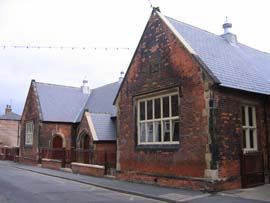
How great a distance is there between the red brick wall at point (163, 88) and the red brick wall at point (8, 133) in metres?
34.7

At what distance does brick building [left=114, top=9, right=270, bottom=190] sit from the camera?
41.3 ft

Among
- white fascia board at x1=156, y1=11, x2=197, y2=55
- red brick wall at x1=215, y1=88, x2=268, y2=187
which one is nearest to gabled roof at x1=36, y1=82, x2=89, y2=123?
white fascia board at x1=156, y1=11, x2=197, y2=55

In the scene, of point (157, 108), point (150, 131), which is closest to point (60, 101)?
point (150, 131)

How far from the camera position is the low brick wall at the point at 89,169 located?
18516mm

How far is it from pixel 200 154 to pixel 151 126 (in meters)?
3.47

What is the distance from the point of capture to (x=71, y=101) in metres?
33.9

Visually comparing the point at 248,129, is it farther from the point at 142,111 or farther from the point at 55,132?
the point at 55,132

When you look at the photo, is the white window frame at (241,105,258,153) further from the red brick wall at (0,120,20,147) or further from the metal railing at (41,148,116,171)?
the red brick wall at (0,120,20,147)

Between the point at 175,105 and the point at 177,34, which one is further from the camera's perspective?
the point at 177,34

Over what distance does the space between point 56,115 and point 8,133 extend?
66.7 ft

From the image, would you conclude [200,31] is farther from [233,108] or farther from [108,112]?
[108,112]

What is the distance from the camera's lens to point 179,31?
15375mm

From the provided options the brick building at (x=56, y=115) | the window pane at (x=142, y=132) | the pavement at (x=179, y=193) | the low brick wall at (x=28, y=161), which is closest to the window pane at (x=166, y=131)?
the window pane at (x=142, y=132)

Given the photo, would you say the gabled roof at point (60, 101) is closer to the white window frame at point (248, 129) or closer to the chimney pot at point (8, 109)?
the white window frame at point (248, 129)
